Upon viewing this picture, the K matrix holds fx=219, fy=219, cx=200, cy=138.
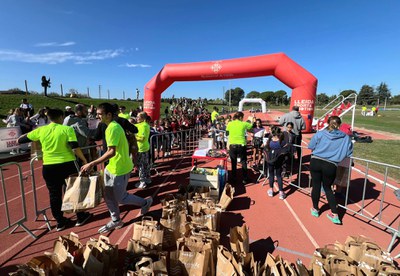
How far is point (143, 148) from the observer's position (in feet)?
18.0

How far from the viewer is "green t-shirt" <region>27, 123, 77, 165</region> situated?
333 centimetres

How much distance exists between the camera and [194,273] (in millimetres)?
2344

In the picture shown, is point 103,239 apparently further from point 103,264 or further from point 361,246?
point 361,246

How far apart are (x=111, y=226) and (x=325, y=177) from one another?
3814 mm

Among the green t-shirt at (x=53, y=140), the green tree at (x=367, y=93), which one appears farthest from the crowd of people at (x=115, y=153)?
the green tree at (x=367, y=93)

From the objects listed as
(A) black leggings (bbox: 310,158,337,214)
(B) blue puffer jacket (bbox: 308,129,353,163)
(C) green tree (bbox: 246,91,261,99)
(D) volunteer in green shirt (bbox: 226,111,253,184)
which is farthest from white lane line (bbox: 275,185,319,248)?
(C) green tree (bbox: 246,91,261,99)

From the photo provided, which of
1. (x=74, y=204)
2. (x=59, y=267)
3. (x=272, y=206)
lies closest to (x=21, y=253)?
(x=74, y=204)

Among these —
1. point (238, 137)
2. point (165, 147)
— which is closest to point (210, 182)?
point (238, 137)

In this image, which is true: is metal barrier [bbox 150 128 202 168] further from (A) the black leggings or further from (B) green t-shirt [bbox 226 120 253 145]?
Result: (A) the black leggings

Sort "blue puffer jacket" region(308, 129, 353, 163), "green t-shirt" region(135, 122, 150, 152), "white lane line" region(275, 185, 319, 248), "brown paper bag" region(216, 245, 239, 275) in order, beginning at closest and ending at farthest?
"brown paper bag" region(216, 245, 239, 275) < "white lane line" region(275, 185, 319, 248) < "blue puffer jacket" region(308, 129, 353, 163) < "green t-shirt" region(135, 122, 150, 152)

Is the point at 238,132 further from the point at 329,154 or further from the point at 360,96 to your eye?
the point at 360,96

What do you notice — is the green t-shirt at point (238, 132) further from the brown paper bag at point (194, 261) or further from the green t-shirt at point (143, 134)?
the brown paper bag at point (194, 261)

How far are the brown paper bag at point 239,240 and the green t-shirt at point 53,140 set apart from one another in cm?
280

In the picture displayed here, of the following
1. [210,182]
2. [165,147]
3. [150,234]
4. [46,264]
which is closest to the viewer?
[46,264]
